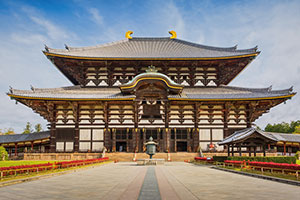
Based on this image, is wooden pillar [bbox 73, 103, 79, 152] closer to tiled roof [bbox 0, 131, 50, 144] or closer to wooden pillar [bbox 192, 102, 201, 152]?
tiled roof [bbox 0, 131, 50, 144]

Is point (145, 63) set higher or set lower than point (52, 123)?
higher

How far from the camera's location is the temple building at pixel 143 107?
3294 cm

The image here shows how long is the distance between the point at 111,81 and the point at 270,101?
913 inches

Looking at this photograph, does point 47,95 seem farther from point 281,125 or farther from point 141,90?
point 281,125

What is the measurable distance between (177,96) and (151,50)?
12.9m

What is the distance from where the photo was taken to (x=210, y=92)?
118 ft

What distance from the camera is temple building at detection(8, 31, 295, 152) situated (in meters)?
32.9

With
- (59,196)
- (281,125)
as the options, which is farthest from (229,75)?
(281,125)

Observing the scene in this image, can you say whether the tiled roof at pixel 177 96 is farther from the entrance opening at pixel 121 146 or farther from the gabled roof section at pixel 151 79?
the entrance opening at pixel 121 146

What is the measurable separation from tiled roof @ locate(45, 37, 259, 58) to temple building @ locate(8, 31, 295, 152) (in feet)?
1.80

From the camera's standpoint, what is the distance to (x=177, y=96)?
33.3 metres

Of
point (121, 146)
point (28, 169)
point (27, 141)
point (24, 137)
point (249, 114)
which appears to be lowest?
point (121, 146)

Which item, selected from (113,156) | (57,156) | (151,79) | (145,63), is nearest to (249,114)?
(151,79)

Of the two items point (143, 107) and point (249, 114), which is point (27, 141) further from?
point (249, 114)
